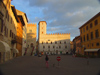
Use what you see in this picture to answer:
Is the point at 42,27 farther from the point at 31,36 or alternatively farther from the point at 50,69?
the point at 50,69

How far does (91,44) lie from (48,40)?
39.1 meters

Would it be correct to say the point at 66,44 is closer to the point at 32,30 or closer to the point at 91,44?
the point at 32,30

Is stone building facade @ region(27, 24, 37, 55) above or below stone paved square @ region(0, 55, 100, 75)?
above

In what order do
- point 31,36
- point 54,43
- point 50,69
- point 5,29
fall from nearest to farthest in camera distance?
point 50,69 < point 5,29 < point 31,36 < point 54,43

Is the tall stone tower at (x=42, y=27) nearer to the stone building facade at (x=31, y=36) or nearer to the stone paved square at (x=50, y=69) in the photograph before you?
the stone building facade at (x=31, y=36)

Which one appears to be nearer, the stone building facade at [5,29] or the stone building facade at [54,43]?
the stone building facade at [5,29]

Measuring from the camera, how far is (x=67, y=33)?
74.5m

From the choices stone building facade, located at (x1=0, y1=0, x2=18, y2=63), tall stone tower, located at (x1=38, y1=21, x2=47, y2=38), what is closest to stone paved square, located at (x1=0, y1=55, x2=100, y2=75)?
stone building facade, located at (x1=0, y1=0, x2=18, y2=63)

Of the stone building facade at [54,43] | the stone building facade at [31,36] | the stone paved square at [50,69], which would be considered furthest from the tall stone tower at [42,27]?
the stone paved square at [50,69]

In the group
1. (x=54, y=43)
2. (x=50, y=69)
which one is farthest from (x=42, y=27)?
(x=50, y=69)

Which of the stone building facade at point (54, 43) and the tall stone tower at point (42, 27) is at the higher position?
the tall stone tower at point (42, 27)

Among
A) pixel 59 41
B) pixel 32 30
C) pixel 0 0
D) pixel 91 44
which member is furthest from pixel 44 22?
pixel 0 0

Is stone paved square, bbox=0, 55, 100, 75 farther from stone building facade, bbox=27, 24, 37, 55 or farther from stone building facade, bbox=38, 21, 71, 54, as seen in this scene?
stone building facade, bbox=38, 21, 71, 54

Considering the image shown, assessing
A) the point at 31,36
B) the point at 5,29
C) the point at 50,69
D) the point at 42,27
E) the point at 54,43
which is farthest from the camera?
the point at 42,27
